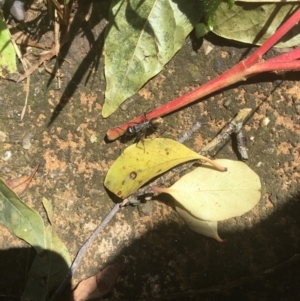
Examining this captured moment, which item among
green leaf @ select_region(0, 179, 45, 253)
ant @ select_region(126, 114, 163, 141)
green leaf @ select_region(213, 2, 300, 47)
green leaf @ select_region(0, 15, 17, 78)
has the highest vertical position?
green leaf @ select_region(213, 2, 300, 47)

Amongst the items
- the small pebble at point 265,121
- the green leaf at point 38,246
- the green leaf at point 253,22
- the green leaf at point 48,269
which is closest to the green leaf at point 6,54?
the green leaf at point 38,246

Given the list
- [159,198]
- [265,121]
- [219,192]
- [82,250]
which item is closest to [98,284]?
[82,250]

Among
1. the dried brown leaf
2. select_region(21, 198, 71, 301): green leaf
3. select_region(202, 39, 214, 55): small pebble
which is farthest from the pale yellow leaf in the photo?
select_region(202, 39, 214, 55): small pebble

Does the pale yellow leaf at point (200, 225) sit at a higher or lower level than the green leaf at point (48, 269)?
higher

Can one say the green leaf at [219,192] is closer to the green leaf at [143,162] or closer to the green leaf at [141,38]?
the green leaf at [143,162]

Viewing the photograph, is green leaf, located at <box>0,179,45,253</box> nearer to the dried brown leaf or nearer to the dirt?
the dirt

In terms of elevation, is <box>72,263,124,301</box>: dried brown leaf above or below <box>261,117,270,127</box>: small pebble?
below

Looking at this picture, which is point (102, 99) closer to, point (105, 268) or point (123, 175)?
point (123, 175)
